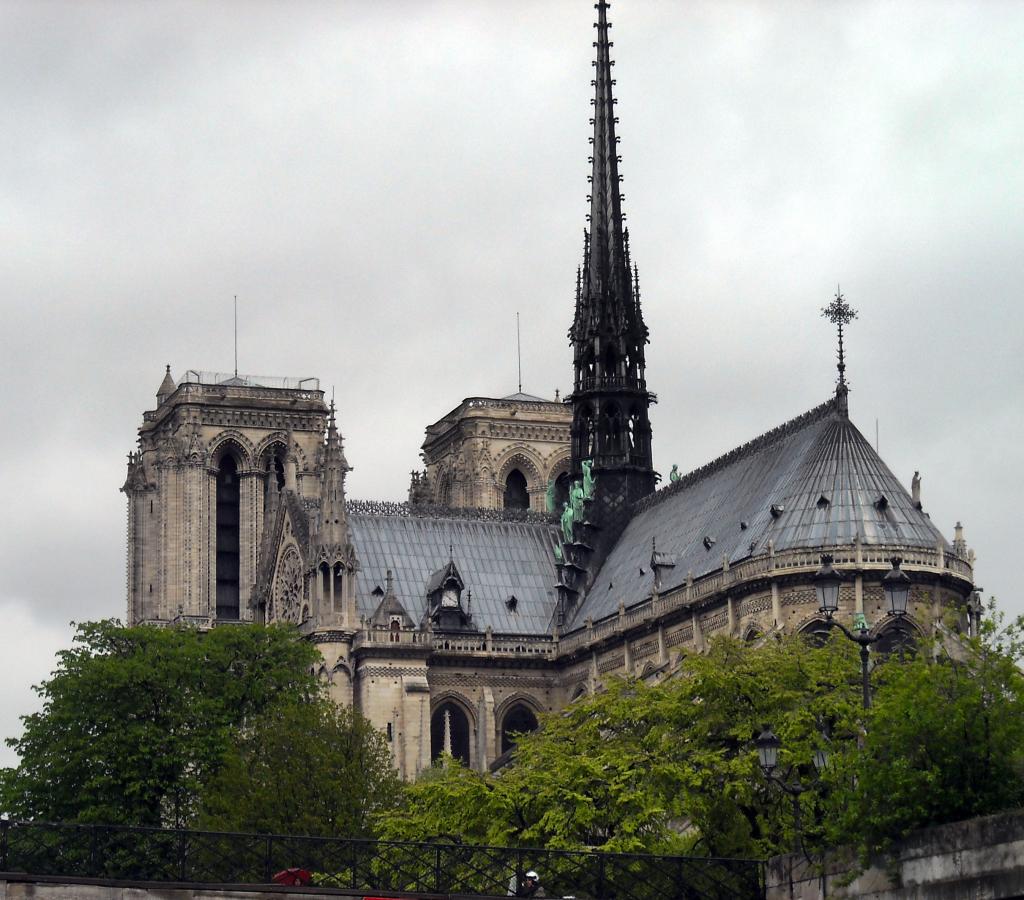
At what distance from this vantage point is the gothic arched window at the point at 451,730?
11275cm

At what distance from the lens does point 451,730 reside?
11350 centimetres

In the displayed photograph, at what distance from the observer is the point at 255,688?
99750mm

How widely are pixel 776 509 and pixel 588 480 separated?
2412 centimetres

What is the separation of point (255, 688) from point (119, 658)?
201 inches

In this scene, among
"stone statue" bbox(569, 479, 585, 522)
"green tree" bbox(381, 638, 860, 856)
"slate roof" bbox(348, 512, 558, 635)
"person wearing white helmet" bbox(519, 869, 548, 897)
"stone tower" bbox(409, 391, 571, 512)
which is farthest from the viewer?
"stone tower" bbox(409, 391, 571, 512)

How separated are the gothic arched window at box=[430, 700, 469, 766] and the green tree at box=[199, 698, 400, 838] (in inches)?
790

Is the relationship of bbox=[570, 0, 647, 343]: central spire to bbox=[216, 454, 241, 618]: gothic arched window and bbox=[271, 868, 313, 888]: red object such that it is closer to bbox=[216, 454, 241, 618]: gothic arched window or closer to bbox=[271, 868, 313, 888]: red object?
bbox=[216, 454, 241, 618]: gothic arched window

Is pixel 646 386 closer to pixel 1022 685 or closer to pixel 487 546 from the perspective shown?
pixel 487 546

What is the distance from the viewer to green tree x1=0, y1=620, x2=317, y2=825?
309 ft

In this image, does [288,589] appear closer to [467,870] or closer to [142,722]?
[142,722]

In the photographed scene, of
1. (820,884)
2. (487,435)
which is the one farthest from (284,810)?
(487,435)

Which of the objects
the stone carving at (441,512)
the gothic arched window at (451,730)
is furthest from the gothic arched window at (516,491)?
the gothic arched window at (451,730)

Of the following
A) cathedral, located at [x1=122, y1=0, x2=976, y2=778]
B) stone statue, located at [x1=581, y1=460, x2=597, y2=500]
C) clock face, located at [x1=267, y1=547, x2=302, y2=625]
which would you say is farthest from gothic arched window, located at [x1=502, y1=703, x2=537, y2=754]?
stone statue, located at [x1=581, y1=460, x2=597, y2=500]

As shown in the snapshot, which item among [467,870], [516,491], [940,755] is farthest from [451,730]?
[940,755]
